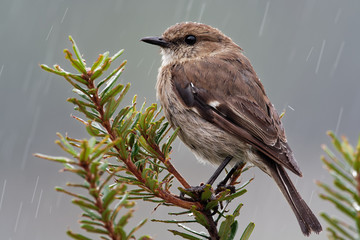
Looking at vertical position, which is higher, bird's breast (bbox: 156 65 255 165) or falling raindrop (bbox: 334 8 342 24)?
falling raindrop (bbox: 334 8 342 24)

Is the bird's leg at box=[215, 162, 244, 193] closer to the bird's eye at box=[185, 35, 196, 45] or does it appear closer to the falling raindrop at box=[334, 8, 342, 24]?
the bird's eye at box=[185, 35, 196, 45]

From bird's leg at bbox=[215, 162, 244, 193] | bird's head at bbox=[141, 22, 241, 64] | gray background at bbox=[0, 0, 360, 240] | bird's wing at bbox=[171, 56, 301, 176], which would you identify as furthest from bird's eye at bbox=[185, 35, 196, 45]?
gray background at bbox=[0, 0, 360, 240]

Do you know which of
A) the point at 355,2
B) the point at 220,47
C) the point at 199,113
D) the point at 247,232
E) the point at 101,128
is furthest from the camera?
the point at 355,2

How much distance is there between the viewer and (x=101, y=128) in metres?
2.08

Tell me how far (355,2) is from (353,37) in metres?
4.55

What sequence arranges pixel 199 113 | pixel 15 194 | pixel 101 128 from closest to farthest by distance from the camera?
pixel 101 128
pixel 199 113
pixel 15 194

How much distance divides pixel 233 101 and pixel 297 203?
1.09 metres

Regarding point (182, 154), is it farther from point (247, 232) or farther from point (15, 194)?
point (247, 232)

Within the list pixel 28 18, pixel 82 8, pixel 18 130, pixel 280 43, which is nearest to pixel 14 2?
pixel 28 18

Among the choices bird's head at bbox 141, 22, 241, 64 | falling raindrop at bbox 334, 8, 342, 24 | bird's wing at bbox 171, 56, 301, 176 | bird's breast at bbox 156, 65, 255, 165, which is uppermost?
falling raindrop at bbox 334, 8, 342, 24

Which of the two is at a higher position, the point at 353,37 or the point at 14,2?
the point at 353,37

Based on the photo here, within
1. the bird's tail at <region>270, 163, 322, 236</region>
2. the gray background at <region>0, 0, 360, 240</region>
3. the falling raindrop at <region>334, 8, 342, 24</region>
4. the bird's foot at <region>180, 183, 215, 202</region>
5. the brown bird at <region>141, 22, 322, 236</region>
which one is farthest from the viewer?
the falling raindrop at <region>334, 8, 342, 24</region>

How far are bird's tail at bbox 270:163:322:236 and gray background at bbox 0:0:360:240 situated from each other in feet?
28.3

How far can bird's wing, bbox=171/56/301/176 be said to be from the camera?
3619mm
